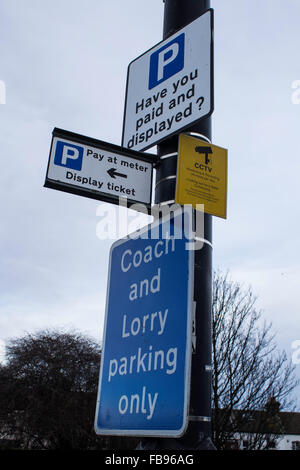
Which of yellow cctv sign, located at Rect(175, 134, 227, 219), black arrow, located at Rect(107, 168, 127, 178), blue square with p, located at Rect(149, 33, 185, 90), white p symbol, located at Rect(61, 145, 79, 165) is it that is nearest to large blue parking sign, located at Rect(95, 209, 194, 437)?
yellow cctv sign, located at Rect(175, 134, 227, 219)

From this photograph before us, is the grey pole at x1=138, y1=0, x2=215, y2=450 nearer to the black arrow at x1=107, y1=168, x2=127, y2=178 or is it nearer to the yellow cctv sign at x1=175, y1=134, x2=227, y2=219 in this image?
the yellow cctv sign at x1=175, y1=134, x2=227, y2=219

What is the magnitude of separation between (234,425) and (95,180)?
1590cm

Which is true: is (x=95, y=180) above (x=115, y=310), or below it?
above

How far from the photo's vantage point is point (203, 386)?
8.33ft

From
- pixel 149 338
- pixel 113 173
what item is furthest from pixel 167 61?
pixel 149 338

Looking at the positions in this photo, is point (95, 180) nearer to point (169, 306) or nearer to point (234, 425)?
point (169, 306)

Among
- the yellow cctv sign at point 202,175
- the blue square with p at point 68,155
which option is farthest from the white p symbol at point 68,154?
the yellow cctv sign at point 202,175

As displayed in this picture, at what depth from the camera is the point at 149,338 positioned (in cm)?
225

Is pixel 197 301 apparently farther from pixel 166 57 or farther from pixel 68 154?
pixel 166 57

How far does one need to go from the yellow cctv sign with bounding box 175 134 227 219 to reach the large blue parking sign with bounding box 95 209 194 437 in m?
0.54

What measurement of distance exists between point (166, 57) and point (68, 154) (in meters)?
1.17

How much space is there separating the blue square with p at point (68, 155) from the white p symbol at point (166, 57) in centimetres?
Result: 95

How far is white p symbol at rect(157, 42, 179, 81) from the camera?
11.7ft
